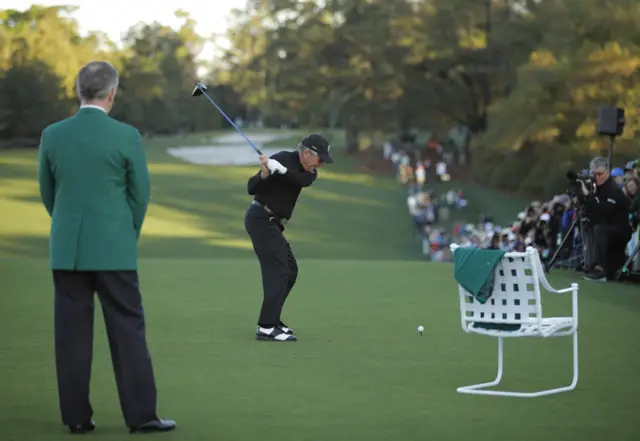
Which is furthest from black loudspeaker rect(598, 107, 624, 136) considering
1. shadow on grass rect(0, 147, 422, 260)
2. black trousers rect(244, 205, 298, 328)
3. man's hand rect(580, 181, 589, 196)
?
shadow on grass rect(0, 147, 422, 260)

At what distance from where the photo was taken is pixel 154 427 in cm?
657

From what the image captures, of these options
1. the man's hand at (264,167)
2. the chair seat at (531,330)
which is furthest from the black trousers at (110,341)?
the man's hand at (264,167)

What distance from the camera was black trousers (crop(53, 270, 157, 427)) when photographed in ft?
21.4

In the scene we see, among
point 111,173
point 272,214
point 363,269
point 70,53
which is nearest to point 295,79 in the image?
point 70,53

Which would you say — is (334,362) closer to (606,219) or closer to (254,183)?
(254,183)

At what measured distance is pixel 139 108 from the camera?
64.8 m

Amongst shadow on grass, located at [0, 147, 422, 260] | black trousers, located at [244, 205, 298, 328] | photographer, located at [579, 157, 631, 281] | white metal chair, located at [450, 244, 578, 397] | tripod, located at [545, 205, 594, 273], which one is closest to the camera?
white metal chair, located at [450, 244, 578, 397]

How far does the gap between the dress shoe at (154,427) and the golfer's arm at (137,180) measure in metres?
0.95

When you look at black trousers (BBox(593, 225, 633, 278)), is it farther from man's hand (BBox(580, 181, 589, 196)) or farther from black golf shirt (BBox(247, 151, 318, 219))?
black golf shirt (BBox(247, 151, 318, 219))

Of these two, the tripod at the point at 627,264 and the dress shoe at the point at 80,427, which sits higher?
the dress shoe at the point at 80,427

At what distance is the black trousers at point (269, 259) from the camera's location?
1038 centimetres

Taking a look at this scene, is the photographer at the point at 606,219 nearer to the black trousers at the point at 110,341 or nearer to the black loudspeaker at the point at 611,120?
the black loudspeaker at the point at 611,120

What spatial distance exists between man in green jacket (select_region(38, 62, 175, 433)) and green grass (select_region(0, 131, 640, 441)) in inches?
10.6

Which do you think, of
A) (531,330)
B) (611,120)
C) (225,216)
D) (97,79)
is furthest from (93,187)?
(225,216)
